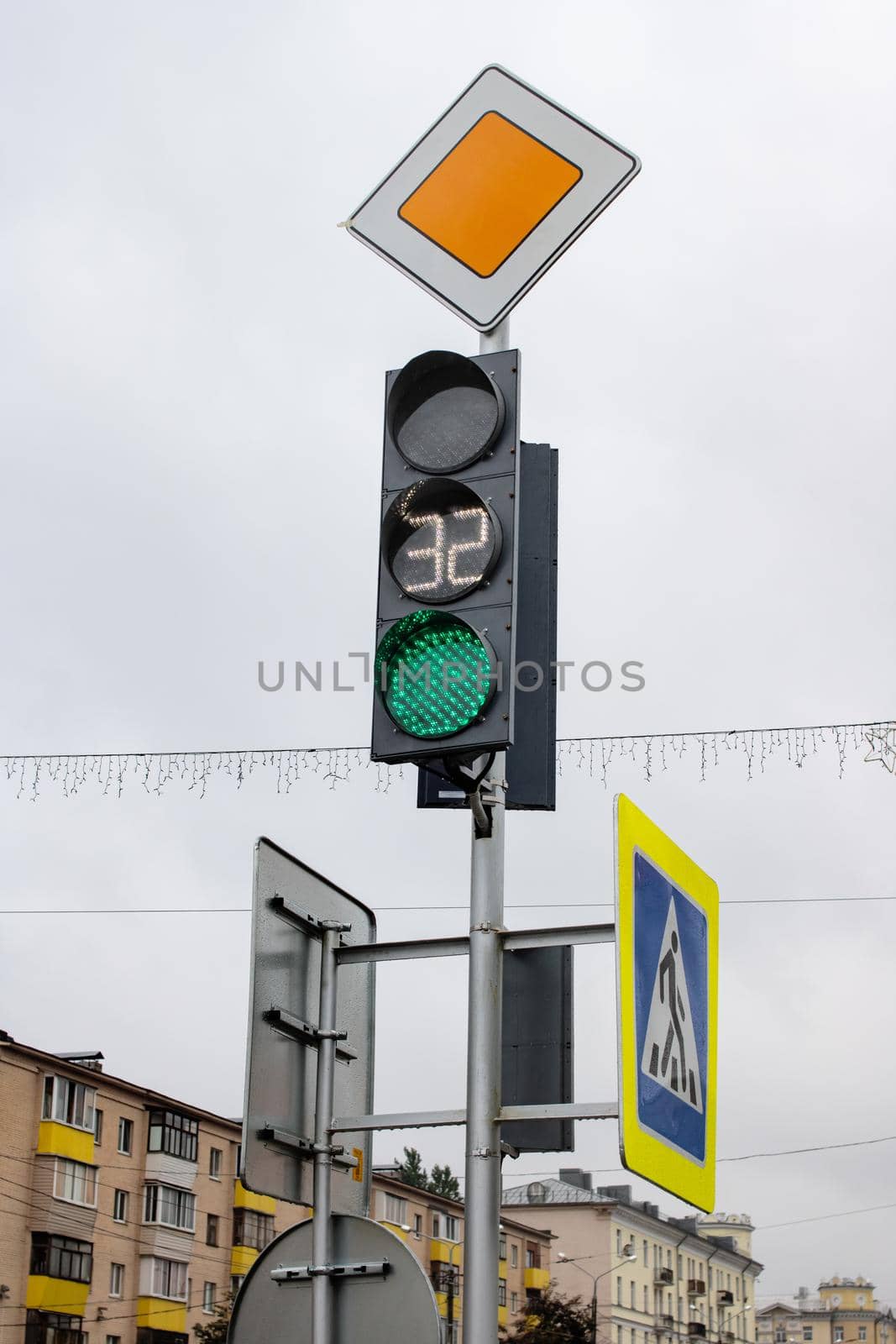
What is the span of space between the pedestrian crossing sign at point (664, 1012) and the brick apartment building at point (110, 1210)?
41.4 m

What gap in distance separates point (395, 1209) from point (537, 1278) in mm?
14268

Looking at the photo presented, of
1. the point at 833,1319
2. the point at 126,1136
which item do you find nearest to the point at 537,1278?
the point at 126,1136

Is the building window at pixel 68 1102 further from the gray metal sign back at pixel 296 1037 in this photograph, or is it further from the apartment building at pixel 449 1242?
the gray metal sign back at pixel 296 1037

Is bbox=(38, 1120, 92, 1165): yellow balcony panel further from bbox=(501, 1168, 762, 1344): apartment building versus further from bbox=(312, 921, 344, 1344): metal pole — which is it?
bbox=(312, 921, 344, 1344): metal pole

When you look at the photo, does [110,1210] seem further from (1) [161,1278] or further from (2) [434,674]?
(2) [434,674]

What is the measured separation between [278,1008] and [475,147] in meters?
2.21

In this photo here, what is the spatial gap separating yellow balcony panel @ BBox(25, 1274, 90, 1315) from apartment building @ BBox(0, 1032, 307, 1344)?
4 cm

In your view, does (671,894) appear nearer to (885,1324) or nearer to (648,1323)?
(648,1323)

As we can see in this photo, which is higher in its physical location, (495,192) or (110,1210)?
(110,1210)

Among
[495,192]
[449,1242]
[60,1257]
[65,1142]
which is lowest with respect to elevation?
[60,1257]

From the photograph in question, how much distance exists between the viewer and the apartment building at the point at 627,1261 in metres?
81.9

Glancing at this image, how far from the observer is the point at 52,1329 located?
4466 centimetres

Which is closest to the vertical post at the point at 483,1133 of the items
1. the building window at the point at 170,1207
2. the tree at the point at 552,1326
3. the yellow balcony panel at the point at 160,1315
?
the building window at the point at 170,1207

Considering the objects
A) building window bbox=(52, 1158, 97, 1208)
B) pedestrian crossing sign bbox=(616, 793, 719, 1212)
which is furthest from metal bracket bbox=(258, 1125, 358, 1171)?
building window bbox=(52, 1158, 97, 1208)
